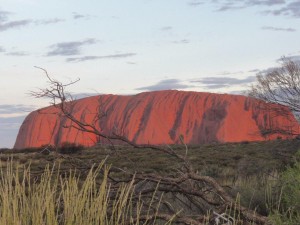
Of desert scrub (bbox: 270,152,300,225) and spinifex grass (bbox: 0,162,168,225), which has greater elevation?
spinifex grass (bbox: 0,162,168,225)

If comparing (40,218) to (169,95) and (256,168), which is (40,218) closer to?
(256,168)

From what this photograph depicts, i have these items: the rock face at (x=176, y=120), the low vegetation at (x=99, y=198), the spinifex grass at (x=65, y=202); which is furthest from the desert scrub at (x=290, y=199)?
the rock face at (x=176, y=120)

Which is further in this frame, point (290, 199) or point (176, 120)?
point (176, 120)

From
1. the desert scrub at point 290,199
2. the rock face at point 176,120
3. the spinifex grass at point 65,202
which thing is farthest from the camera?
the rock face at point 176,120

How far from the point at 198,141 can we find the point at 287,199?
62.4 metres

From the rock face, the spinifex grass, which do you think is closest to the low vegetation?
the spinifex grass

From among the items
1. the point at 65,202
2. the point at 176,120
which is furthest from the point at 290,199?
the point at 176,120

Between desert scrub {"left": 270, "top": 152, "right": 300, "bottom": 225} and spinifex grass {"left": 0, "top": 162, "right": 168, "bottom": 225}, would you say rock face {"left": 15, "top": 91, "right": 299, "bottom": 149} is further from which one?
spinifex grass {"left": 0, "top": 162, "right": 168, "bottom": 225}

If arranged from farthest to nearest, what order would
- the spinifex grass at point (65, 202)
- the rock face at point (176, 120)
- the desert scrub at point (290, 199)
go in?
the rock face at point (176, 120) → the desert scrub at point (290, 199) → the spinifex grass at point (65, 202)

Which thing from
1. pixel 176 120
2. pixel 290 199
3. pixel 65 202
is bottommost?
pixel 176 120

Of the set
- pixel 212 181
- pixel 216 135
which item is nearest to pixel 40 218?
pixel 212 181

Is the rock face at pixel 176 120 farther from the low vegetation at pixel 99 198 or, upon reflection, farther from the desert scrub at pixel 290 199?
the desert scrub at pixel 290 199

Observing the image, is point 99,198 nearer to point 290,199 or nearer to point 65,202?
point 65,202

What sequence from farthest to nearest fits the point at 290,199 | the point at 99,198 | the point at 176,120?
the point at 176,120
the point at 290,199
the point at 99,198
